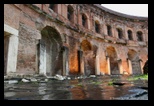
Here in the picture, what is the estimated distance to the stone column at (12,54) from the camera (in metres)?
6.20

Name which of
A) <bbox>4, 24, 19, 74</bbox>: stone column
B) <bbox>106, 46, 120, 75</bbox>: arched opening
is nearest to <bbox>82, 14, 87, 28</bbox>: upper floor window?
<bbox>106, 46, 120, 75</bbox>: arched opening

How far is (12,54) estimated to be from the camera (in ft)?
21.1

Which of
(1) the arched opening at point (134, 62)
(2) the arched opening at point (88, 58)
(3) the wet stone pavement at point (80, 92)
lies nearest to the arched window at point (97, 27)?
(2) the arched opening at point (88, 58)

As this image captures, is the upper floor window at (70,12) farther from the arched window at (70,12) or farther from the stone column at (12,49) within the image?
the stone column at (12,49)

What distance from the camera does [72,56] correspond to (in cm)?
1114

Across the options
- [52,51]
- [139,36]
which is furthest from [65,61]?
[139,36]

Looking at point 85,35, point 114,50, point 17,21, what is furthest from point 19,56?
point 114,50

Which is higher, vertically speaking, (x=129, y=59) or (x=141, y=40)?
(x=141, y=40)

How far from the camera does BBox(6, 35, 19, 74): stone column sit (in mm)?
6195

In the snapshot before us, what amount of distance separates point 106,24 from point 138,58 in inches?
222

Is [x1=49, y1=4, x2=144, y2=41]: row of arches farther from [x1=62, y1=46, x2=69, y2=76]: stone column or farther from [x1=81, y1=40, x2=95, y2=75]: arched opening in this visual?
[x1=62, y1=46, x2=69, y2=76]: stone column

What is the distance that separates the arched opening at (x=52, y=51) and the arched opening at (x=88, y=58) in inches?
156

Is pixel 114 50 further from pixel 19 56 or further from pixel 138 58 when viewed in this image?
pixel 19 56

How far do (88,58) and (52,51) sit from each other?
5.01 meters
